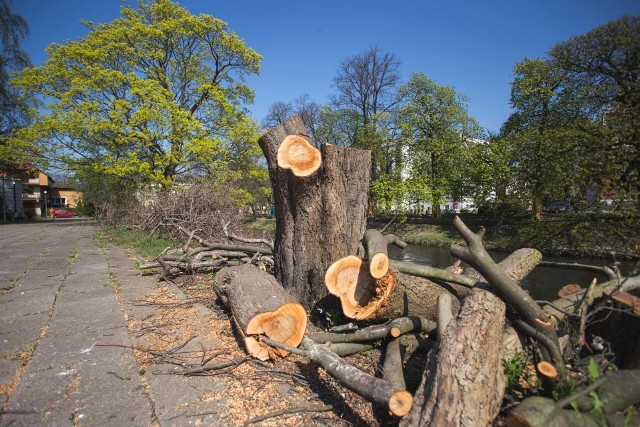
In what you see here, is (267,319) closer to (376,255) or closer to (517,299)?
(376,255)

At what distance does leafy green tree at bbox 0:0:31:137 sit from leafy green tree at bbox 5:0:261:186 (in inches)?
163

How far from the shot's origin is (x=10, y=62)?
2270 centimetres

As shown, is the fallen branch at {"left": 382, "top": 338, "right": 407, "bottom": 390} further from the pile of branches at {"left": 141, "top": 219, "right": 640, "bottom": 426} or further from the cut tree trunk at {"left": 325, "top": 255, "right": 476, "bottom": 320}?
the cut tree trunk at {"left": 325, "top": 255, "right": 476, "bottom": 320}

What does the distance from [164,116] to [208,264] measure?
52.3 feet

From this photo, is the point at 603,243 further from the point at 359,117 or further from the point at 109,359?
the point at 359,117

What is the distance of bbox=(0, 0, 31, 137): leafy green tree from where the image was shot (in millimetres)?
21964

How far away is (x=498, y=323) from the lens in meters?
2.47

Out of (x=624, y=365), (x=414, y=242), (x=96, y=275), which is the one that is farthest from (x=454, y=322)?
(x=414, y=242)

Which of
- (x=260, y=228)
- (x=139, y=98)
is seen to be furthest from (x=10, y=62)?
(x=260, y=228)

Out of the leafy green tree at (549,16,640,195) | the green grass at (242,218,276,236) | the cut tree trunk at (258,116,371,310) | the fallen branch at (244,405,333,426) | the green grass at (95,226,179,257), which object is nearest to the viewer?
the fallen branch at (244,405,333,426)

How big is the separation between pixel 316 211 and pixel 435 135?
2408cm

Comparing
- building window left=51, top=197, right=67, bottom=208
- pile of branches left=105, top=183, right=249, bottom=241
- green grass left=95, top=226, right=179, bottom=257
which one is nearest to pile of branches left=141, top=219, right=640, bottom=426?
green grass left=95, top=226, right=179, bottom=257

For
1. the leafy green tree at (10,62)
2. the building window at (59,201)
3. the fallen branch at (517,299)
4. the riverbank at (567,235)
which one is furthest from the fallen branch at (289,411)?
the building window at (59,201)

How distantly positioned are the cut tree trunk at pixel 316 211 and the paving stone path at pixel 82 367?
1.44m
